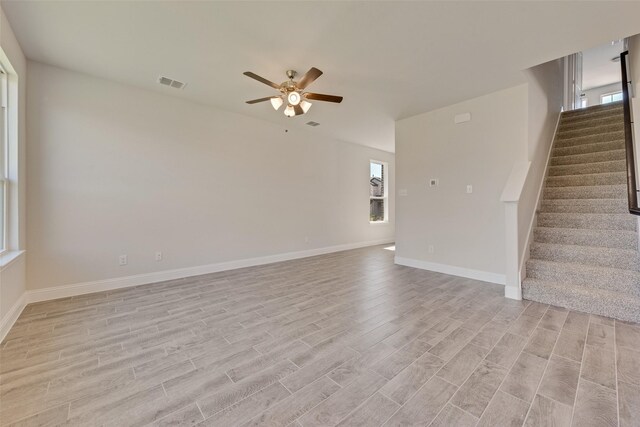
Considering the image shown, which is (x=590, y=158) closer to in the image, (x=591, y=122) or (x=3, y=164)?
(x=591, y=122)

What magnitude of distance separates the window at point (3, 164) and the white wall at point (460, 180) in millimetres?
5044

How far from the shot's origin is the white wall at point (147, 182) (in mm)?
3033

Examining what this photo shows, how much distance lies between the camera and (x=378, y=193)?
751 centimetres

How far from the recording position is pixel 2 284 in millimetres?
2229

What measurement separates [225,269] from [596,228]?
16.8 feet

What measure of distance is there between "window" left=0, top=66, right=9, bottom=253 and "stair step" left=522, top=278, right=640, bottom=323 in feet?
Answer: 17.8

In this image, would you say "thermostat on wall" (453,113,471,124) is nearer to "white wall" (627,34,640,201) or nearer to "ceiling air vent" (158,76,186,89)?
"white wall" (627,34,640,201)

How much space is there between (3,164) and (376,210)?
22.1 ft

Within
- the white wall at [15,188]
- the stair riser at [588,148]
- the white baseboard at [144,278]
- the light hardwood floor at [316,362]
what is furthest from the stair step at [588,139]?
the white wall at [15,188]

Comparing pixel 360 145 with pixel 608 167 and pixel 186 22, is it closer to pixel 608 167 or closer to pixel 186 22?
pixel 608 167

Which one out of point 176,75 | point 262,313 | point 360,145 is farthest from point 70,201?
point 360,145

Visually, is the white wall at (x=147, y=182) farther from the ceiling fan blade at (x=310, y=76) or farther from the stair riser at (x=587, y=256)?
the stair riser at (x=587, y=256)

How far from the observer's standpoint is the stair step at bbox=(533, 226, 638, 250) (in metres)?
2.97

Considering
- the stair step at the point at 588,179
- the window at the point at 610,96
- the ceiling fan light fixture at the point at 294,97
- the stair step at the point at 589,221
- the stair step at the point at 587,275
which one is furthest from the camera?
the window at the point at 610,96
